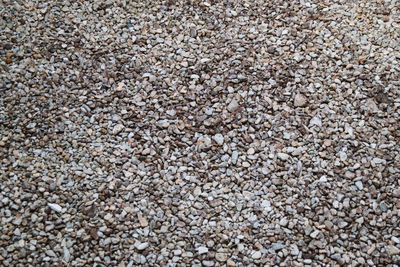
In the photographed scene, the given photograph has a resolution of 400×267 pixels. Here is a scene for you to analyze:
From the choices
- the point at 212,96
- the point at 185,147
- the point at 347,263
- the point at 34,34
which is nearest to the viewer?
the point at 347,263

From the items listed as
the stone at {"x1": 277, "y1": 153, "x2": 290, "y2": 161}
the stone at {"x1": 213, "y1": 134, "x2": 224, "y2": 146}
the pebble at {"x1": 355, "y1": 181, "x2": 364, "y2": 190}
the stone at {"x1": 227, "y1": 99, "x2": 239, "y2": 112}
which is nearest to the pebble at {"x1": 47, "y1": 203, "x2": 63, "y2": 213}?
the stone at {"x1": 213, "y1": 134, "x2": 224, "y2": 146}

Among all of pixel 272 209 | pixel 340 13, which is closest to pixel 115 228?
pixel 272 209

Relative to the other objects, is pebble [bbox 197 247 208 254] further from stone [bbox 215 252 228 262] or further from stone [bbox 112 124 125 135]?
stone [bbox 112 124 125 135]

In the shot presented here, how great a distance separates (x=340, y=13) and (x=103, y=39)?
79.8 inches

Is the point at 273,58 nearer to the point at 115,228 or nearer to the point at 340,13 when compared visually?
the point at 340,13

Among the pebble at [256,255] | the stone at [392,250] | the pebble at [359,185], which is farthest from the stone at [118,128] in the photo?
the stone at [392,250]

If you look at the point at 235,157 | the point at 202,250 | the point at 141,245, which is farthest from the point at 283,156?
the point at 141,245

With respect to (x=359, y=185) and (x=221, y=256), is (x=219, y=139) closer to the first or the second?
(x=221, y=256)

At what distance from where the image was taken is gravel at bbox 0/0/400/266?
262 centimetres

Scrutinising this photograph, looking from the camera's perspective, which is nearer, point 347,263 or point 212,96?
point 347,263

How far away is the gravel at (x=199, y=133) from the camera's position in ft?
8.60

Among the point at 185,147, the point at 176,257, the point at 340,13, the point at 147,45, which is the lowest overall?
the point at 176,257

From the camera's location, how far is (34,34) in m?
3.49

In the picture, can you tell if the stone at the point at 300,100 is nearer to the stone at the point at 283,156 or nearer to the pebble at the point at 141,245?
the stone at the point at 283,156
